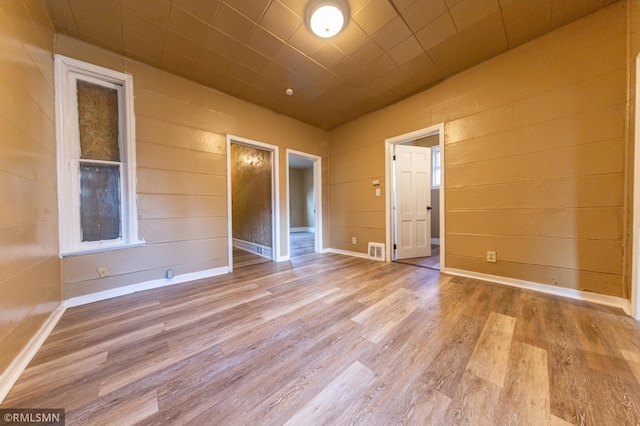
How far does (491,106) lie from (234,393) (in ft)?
11.8

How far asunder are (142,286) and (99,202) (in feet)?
3.35

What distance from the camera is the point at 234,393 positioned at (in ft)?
3.44

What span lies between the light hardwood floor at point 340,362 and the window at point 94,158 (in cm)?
74

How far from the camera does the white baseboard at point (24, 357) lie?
107 cm

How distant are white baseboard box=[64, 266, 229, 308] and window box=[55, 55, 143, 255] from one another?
462mm

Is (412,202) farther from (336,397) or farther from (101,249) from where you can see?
(101,249)

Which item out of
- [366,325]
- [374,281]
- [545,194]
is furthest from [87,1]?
[545,194]

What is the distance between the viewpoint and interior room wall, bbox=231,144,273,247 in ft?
13.3

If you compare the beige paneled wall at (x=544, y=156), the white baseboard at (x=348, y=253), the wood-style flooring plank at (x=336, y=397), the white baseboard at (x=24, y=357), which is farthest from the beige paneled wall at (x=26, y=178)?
the beige paneled wall at (x=544, y=156)

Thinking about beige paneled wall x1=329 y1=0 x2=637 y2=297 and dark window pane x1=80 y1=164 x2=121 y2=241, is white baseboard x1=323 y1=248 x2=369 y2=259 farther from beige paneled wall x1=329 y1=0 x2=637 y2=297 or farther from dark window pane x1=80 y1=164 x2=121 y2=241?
dark window pane x1=80 y1=164 x2=121 y2=241

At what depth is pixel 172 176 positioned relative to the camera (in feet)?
8.68

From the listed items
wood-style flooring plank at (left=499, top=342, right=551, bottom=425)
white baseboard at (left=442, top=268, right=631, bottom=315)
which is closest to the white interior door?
white baseboard at (left=442, top=268, right=631, bottom=315)

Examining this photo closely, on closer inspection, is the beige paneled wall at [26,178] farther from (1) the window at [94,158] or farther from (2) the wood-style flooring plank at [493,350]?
(2) the wood-style flooring plank at [493,350]

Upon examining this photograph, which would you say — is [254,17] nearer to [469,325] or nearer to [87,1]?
[87,1]
